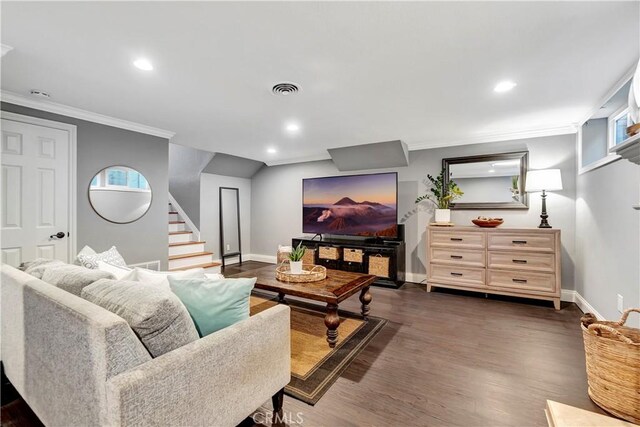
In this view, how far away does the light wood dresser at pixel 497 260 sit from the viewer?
3412 mm

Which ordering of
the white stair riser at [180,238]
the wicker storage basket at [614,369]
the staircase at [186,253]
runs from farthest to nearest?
the white stair riser at [180,238] → the staircase at [186,253] → the wicker storage basket at [614,369]

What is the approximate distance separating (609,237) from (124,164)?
5.33 m

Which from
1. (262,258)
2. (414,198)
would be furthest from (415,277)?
(262,258)

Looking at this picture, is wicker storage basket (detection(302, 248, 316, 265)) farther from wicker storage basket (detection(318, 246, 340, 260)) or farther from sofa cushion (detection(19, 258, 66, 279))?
sofa cushion (detection(19, 258, 66, 279))

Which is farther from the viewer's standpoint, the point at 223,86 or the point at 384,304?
the point at 384,304

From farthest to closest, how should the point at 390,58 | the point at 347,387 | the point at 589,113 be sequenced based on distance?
the point at 589,113 → the point at 390,58 → the point at 347,387

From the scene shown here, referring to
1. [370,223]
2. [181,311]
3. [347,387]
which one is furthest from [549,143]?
[181,311]

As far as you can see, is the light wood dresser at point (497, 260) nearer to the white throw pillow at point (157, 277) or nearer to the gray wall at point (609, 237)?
the gray wall at point (609, 237)

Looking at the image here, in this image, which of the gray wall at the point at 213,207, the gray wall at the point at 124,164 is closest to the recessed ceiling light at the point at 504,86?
the gray wall at the point at 124,164

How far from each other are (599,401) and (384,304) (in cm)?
207

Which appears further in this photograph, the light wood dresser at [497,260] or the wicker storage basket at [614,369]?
the light wood dresser at [497,260]

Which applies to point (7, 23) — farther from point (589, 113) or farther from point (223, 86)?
point (589, 113)

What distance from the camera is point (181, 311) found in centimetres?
120

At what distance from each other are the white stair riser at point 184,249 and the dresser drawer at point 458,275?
388cm
